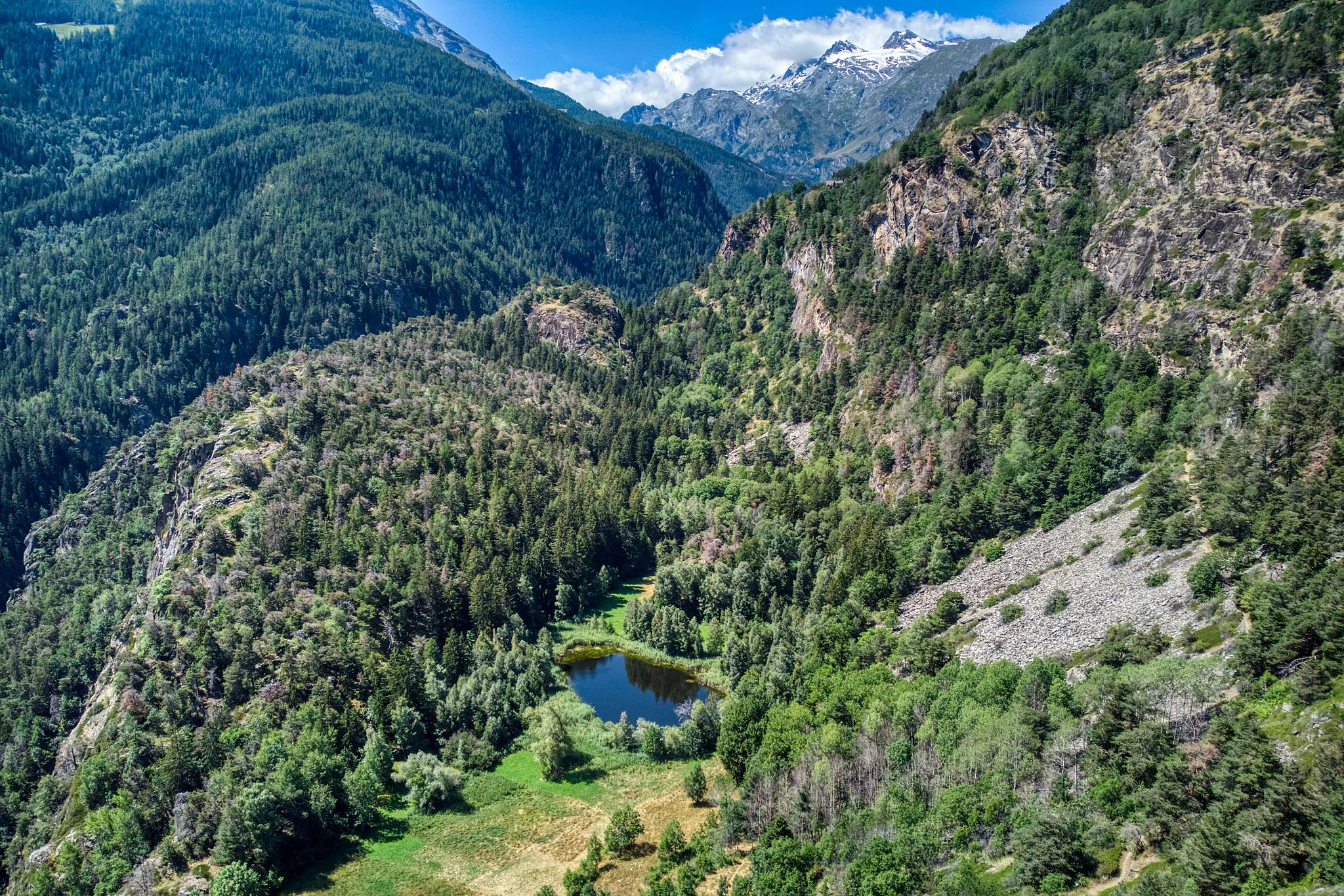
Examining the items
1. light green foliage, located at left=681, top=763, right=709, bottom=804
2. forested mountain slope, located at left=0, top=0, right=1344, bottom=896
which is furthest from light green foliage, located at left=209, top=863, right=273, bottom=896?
light green foliage, located at left=681, top=763, right=709, bottom=804

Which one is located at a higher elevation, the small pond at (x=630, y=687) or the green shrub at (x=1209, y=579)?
the green shrub at (x=1209, y=579)

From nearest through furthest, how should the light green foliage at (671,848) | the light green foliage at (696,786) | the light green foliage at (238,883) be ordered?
1. the light green foliage at (671,848)
2. the light green foliage at (238,883)
3. the light green foliage at (696,786)

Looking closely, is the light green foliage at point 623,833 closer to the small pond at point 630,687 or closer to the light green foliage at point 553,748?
the light green foliage at point 553,748

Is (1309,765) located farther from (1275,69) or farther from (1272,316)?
(1275,69)

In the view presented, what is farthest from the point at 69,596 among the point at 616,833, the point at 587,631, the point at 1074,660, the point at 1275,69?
the point at 1275,69

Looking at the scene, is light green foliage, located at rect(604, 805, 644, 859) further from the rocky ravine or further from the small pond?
the rocky ravine

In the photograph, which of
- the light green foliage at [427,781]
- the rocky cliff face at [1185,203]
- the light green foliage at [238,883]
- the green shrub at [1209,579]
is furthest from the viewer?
the rocky cliff face at [1185,203]

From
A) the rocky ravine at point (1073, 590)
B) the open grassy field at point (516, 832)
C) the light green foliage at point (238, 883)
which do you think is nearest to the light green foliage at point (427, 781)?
the open grassy field at point (516, 832)
